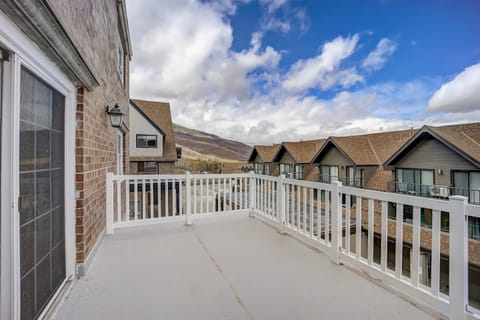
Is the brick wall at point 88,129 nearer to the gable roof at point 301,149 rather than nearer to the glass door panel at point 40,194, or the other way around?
the glass door panel at point 40,194


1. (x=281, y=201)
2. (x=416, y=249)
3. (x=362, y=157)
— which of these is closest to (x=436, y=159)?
(x=362, y=157)

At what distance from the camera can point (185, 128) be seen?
4281 centimetres

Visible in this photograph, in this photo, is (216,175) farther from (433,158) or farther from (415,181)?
(415,181)

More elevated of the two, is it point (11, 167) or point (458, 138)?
point (458, 138)

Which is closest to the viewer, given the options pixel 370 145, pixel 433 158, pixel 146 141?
pixel 433 158

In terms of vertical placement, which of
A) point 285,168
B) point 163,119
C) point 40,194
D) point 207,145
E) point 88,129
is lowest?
point 285,168

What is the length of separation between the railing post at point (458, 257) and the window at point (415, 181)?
33.6 ft

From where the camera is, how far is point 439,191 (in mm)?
9555

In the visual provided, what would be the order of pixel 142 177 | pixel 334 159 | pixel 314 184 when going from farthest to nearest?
pixel 334 159, pixel 142 177, pixel 314 184

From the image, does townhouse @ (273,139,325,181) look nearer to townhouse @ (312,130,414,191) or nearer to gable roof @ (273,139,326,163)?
gable roof @ (273,139,326,163)

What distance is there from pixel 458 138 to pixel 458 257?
1041 cm

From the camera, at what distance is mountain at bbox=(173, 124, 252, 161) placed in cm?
3338

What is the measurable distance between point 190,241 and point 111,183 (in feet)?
5.30

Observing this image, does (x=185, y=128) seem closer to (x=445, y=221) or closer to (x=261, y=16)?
→ (x=261, y=16)
